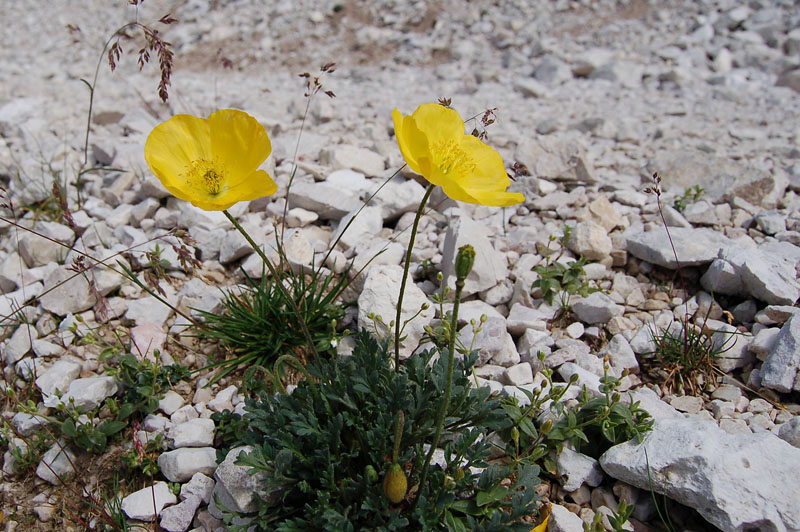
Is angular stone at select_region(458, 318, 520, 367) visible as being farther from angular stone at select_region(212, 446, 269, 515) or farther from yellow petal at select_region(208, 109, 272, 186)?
yellow petal at select_region(208, 109, 272, 186)

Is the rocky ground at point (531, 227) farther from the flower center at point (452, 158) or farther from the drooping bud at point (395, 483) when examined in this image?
the flower center at point (452, 158)

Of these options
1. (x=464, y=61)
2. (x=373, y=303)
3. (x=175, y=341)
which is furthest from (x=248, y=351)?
(x=464, y=61)

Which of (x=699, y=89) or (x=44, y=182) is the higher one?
(x=44, y=182)

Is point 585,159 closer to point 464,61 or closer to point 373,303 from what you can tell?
point 373,303

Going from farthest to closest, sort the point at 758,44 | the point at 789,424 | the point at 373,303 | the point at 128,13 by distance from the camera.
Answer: the point at 128,13 → the point at 758,44 → the point at 373,303 → the point at 789,424

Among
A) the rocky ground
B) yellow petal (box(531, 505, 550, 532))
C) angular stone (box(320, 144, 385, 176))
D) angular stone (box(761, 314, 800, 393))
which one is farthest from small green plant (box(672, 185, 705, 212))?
yellow petal (box(531, 505, 550, 532))

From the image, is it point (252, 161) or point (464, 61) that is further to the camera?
point (464, 61)

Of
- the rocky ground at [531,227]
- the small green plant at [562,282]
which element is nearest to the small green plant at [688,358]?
the rocky ground at [531,227]
